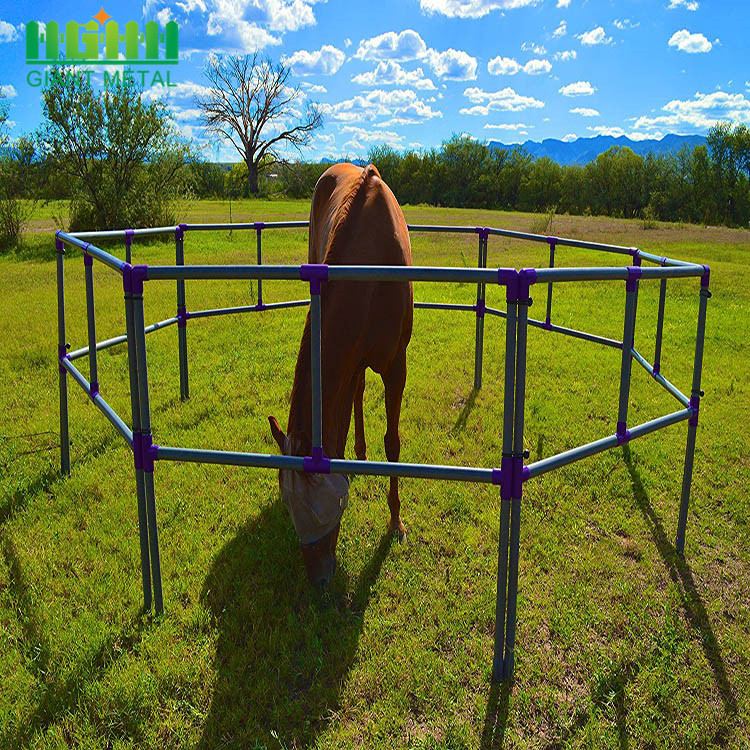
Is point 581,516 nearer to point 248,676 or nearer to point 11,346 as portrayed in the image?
point 248,676

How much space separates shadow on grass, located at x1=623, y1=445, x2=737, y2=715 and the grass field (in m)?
0.01

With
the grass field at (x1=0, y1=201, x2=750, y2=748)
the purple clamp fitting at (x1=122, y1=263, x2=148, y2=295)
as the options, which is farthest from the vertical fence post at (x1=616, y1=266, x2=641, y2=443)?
the purple clamp fitting at (x1=122, y1=263, x2=148, y2=295)

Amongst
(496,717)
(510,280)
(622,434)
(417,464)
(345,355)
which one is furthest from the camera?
(345,355)

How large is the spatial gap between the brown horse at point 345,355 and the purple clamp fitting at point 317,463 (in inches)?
7.1

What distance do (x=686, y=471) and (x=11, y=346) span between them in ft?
24.8

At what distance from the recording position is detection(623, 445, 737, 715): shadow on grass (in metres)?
2.61

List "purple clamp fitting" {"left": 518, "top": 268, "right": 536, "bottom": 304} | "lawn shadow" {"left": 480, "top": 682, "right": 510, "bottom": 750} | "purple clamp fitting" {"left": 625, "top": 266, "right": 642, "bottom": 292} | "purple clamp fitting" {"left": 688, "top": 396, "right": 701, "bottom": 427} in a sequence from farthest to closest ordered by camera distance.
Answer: "purple clamp fitting" {"left": 688, "top": 396, "right": 701, "bottom": 427} → "purple clamp fitting" {"left": 625, "top": 266, "right": 642, "bottom": 292} → "lawn shadow" {"left": 480, "top": 682, "right": 510, "bottom": 750} → "purple clamp fitting" {"left": 518, "top": 268, "right": 536, "bottom": 304}

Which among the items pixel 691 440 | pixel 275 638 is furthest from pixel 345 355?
pixel 691 440

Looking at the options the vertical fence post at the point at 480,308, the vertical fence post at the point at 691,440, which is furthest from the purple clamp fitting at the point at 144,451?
the vertical fence post at the point at 480,308

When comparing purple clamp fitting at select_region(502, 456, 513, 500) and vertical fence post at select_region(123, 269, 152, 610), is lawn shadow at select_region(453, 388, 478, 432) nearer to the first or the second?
purple clamp fitting at select_region(502, 456, 513, 500)

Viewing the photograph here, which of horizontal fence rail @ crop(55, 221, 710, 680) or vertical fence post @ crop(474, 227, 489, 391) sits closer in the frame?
horizontal fence rail @ crop(55, 221, 710, 680)

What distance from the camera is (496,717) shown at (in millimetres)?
2416

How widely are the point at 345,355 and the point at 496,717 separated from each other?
5.69ft

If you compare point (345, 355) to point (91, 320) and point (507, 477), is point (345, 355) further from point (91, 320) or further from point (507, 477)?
point (91, 320)
